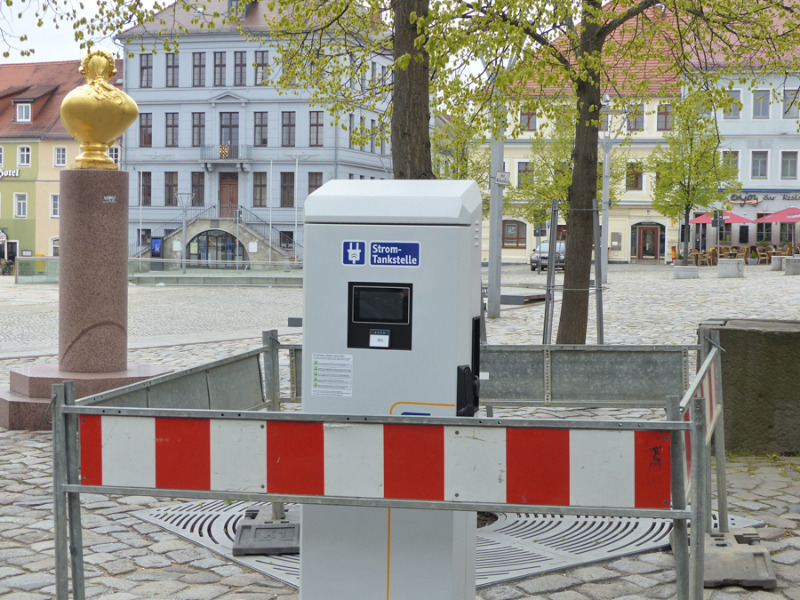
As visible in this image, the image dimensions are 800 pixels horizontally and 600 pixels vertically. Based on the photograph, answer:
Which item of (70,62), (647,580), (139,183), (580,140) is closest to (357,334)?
(647,580)

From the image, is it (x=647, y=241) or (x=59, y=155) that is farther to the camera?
(x=59, y=155)

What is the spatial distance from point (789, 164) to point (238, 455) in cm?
6395

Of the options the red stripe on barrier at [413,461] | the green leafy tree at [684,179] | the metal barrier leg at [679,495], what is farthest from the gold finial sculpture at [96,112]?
the green leafy tree at [684,179]

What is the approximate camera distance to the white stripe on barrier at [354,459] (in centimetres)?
348

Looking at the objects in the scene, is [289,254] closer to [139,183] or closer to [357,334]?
[139,183]

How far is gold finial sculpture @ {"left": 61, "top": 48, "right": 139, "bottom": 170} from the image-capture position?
9.53 m

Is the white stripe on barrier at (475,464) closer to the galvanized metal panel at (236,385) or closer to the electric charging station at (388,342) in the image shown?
the electric charging station at (388,342)

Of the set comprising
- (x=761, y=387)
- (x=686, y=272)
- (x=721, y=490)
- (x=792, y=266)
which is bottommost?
(x=721, y=490)

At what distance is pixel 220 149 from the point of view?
6381 centimetres

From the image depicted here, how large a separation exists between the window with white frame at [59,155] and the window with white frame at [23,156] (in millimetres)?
1976

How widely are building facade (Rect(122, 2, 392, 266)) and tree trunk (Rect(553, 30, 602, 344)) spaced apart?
49.3 metres

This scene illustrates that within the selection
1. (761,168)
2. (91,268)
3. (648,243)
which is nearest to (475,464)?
(91,268)

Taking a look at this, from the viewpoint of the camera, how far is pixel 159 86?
65125 millimetres

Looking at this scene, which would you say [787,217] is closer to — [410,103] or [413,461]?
[410,103]
